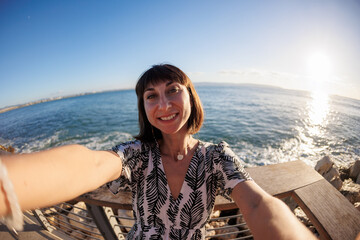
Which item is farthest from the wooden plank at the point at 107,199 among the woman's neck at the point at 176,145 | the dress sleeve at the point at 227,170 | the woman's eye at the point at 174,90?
the woman's eye at the point at 174,90

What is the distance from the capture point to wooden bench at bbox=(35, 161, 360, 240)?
39.0 inches

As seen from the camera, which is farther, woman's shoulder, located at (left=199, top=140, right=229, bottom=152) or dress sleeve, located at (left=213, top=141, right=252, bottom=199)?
woman's shoulder, located at (left=199, top=140, right=229, bottom=152)

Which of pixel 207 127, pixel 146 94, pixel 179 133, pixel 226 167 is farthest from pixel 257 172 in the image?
pixel 207 127

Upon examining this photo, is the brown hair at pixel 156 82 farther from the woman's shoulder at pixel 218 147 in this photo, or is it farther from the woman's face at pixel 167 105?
the woman's shoulder at pixel 218 147

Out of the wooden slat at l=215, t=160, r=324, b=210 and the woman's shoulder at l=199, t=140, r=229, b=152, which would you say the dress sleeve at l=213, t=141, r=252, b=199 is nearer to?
the woman's shoulder at l=199, t=140, r=229, b=152

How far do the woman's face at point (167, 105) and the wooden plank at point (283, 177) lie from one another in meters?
0.93

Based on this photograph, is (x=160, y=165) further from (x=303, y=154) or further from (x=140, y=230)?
(x=303, y=154)

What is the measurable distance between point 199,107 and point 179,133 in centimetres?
45

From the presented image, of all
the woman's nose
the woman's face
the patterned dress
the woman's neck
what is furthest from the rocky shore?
the woman's nose

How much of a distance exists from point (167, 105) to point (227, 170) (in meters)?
0.82

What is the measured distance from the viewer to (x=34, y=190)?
1.97 feet

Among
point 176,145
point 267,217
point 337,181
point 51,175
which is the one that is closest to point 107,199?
point 51,175

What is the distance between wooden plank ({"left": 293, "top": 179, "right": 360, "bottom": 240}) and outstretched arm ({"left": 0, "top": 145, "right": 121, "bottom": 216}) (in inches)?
61.7

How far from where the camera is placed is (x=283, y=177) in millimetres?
1350
